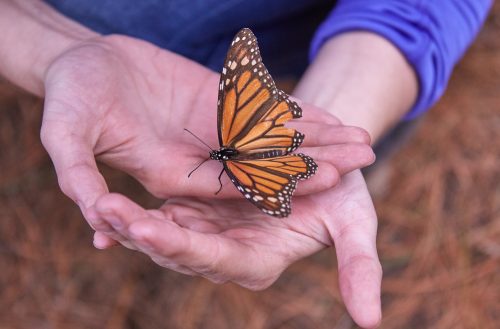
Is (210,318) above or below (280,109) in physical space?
below

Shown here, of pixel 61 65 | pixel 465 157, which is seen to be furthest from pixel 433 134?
pixel 61 65

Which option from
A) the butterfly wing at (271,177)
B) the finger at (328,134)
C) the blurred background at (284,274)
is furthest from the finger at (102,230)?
the blurred background at (284,274)

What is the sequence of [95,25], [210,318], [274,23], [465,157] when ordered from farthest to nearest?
[465,157] < [210,318] < [274,23] < [95,25]

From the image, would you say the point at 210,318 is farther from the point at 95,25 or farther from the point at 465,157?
the point at 465,157

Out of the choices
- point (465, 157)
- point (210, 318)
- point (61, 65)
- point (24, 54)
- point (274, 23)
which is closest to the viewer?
point (61, 65)

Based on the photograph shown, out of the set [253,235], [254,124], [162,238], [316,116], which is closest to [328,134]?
[316,116]
